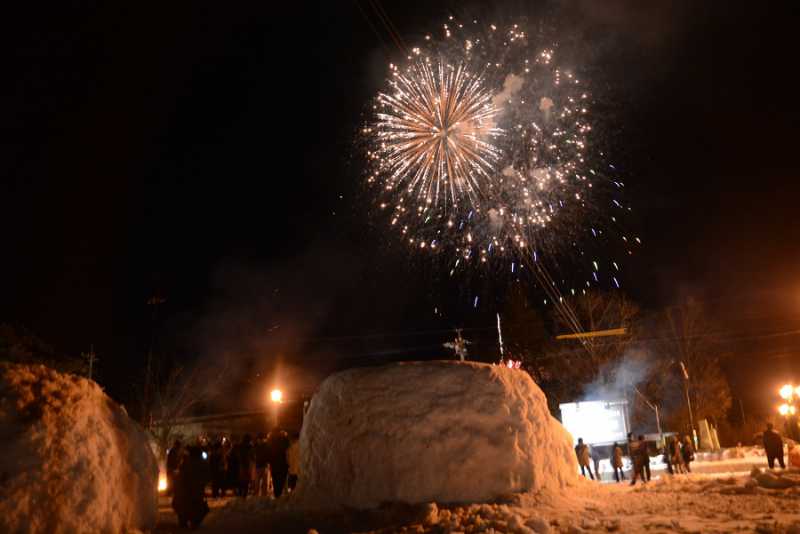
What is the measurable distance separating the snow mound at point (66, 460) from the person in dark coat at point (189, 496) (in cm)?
141

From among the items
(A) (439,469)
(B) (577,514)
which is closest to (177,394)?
(A) (439,469)

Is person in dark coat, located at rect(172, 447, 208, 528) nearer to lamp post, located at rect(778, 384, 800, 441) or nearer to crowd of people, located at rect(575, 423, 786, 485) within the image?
crowd of people, located at rect(575, 423, 786, 485)

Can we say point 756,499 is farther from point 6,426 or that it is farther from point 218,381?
point 218,381

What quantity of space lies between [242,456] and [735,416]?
46.0m

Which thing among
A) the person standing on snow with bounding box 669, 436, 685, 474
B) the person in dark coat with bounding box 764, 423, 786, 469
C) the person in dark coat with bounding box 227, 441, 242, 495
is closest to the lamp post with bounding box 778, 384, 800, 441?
the person standing on snow with bounding box 669, 436, 685, 474

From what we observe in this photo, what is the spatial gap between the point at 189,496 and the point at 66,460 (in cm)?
352

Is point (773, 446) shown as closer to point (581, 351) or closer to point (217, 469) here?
point (217, 469)

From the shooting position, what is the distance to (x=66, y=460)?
7047mm

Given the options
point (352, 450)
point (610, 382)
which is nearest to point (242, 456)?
point (352, 450)

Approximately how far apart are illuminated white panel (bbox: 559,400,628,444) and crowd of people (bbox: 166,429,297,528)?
45.9ft

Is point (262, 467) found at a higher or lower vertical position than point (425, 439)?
lower

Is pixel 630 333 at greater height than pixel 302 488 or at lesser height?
greater

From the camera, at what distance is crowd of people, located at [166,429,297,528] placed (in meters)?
10.1

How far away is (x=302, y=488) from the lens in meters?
11.5
